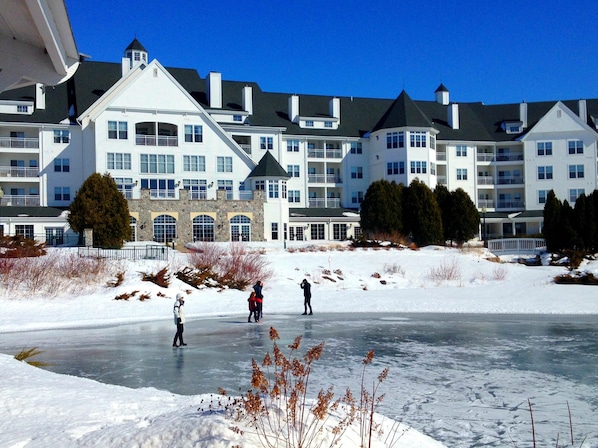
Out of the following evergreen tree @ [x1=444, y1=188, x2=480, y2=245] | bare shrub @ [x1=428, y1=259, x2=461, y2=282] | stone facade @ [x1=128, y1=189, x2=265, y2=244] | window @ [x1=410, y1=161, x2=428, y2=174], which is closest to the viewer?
bare shrub @ [x1=428, y1=259, x2=461, y2=282]

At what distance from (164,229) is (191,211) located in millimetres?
2449

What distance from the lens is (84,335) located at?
67.2 feet

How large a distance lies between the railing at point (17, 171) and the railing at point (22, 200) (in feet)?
6.41

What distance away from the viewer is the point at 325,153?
207ft

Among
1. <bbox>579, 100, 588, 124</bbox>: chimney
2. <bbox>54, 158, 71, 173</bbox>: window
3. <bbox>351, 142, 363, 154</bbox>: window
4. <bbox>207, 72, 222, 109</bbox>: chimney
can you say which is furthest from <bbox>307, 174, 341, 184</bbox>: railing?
<bbox>579, 100, 588, 124</bbox>: chimney

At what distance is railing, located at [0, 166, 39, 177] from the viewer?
53000 millimetres

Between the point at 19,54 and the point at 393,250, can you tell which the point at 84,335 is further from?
the point at 393,250

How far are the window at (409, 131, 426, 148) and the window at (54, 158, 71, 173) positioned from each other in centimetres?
2982

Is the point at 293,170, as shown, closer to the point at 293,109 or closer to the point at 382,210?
the point at 293,109

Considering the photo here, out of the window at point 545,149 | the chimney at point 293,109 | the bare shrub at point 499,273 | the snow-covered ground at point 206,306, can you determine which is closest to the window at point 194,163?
the snow-covered ground at point 206,306

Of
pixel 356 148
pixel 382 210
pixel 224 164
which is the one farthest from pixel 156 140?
pixel 356 148

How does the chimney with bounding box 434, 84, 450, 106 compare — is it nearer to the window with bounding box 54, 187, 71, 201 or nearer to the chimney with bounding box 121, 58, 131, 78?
the chimney with bounding box 121, 58, 131, 78

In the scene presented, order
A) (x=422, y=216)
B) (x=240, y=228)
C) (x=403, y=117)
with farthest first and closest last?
1. (x=403, y=117)
2. (x=240, y=228)
3. (x=422, y=216)

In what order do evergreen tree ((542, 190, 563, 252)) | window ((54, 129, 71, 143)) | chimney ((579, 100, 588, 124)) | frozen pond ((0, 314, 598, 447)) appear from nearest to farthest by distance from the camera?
frozen pond ((0, 314, 598, 447)) < evergreen tree ((542, 190, 563, 252)) < window ((54, 129, 71, 143)) < chimney ((579, 100, 588, 124))
